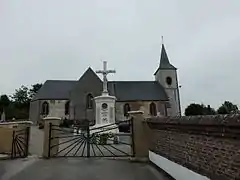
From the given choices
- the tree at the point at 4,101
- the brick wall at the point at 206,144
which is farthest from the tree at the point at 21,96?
the brick wall at the point at 206,144

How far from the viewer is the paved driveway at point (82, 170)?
6578 mm

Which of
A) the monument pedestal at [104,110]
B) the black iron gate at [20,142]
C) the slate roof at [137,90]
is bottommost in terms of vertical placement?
the black iron gate at [20,142]

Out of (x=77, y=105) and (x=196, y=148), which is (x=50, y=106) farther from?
(x=196, y=148)

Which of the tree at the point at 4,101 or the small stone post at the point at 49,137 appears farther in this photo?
the tree at the point at 4,101

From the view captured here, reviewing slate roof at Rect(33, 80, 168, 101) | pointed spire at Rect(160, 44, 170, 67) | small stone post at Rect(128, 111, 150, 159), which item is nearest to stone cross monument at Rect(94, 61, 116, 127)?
small stone post at Rect(128, 111, 150, 159)

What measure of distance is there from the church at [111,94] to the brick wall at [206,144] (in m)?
33.4

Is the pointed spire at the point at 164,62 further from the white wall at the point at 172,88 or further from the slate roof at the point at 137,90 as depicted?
the slate roof at the point at 137,90

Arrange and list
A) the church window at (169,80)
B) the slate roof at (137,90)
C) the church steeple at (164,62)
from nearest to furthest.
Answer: the slate roof at (137,90)
the church window at (169,80)
the church steeple at (164,62)

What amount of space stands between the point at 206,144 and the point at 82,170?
13.2 ft

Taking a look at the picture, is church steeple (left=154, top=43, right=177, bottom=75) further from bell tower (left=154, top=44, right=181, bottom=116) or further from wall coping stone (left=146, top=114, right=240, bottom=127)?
wall coping stone (left=146, top=114, right=240, bottom=127)

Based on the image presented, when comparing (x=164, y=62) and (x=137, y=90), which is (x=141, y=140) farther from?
(x=164, y=62)

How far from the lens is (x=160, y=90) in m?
44.9

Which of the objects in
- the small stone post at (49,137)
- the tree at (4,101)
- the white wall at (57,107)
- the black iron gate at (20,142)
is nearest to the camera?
the small stone post at (49,137)

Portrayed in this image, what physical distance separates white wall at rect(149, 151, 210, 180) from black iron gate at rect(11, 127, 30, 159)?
18.0ft
